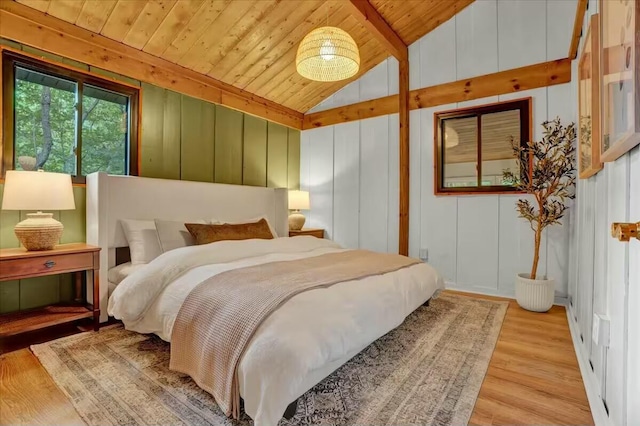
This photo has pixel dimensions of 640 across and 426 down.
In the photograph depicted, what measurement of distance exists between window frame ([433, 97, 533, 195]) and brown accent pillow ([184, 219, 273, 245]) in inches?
90.0

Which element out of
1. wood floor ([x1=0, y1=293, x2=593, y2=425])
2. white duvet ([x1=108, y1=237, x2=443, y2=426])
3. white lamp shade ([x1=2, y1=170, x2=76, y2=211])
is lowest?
wood floor ([x1=0, y1=293, x2=593, y2=425])

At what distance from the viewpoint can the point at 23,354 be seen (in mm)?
2100

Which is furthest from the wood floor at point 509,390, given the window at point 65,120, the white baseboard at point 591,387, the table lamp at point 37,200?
the window at point 65,120

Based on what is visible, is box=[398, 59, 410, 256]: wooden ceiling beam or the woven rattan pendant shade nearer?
the woven rattan pendant shade

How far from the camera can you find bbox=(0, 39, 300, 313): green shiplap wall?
261 cm

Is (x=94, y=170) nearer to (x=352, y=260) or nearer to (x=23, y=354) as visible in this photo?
(x=23, y=354)

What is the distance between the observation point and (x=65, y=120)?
2.85m

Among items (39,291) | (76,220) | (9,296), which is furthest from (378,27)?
(9,296)

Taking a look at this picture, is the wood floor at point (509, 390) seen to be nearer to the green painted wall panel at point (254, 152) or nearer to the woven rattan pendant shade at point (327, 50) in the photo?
the woven rattan pendant shade at point (327, 50)

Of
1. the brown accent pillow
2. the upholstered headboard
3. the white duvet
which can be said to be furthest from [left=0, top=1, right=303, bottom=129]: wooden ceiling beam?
the white duvet

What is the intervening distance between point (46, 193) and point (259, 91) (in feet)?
9.06

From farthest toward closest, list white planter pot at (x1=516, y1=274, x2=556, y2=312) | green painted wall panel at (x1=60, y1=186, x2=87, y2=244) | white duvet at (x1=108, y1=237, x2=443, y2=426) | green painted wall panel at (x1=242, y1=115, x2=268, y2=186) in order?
green painted wall panel at (x1=242, y1=115, x2=268, y2=186)
white planter pot at (x1=516, y1=274, x2=556, y2=312)
green painted wall panel at (x1=60, y1=186, x2=87, y2=244)
white duvet at (x1=108, y1=237, x2=443, y2=426)

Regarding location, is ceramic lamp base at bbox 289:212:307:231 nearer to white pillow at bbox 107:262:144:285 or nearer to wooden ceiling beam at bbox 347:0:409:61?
white pillow at bbox 107:262:144:285

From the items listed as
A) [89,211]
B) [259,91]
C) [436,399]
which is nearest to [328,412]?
[436,399]
